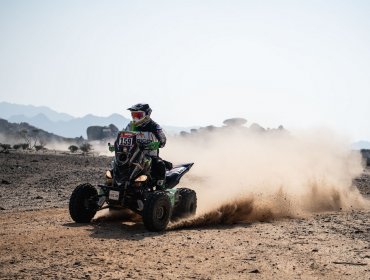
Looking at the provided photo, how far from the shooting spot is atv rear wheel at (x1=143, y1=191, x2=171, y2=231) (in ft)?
29.7

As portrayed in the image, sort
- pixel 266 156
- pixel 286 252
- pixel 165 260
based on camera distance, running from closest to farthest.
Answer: pixel 165 260 → pixel 286 252 → pixel 266 156

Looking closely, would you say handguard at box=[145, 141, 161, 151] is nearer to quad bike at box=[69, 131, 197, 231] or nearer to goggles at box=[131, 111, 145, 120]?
quad bike at box=[69, 131, 197, 231]

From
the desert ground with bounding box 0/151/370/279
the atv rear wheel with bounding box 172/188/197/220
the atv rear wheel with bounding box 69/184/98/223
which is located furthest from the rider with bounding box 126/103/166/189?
A: the atv rear wheel with bounding box 69/184/98/223

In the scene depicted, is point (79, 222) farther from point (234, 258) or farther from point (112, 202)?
point (234, 258)

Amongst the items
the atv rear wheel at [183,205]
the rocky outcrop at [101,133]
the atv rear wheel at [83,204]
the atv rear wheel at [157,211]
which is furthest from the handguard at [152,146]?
the rocky outcrop at [101,133]

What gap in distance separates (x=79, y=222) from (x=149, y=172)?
74.2 inches

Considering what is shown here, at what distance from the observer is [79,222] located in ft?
33.0

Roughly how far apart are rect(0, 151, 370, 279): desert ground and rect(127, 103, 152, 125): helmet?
2334mm

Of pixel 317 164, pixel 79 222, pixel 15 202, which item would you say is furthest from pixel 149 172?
pixel 317 164

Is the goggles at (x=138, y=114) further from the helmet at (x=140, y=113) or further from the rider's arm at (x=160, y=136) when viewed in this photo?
the rider's arm at (x=160, y=136)

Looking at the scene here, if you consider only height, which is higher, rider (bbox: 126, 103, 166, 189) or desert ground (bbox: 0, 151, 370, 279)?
rider (bbox: 126, 103, 166, 189)

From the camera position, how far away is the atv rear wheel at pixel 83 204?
32.5ft

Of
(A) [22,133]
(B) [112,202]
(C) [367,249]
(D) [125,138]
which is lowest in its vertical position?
(C) [367,249]

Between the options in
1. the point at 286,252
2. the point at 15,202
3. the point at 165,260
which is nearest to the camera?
the point at 165,260
